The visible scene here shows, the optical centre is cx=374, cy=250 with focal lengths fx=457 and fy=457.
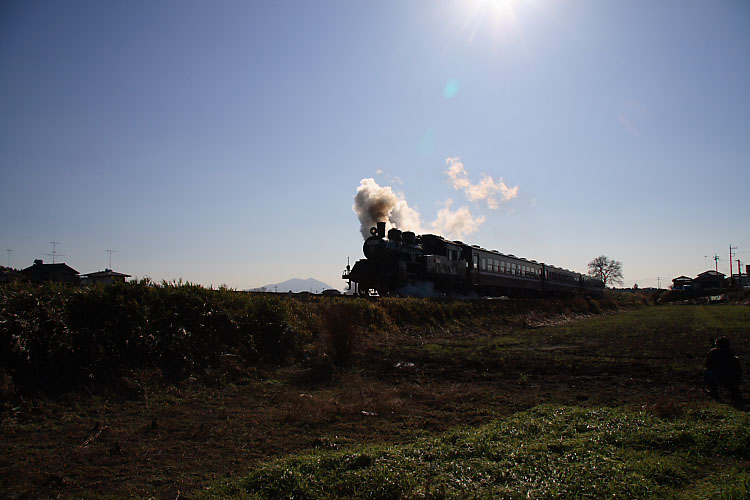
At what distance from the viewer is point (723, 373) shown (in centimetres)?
739

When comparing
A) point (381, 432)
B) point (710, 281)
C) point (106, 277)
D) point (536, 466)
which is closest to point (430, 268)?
point (106, 277)

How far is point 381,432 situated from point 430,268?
2044 cm

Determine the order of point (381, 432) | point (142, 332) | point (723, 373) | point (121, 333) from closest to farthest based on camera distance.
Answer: point (381, 432) → point (723, 373) → point (121, 333) → point (142, 332)

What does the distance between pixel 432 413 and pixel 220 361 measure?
5048mm

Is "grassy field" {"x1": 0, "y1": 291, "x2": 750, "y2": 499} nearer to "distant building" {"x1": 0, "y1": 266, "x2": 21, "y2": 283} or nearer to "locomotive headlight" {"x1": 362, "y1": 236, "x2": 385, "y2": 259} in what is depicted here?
"distant building" {"x1": 0, "y1": 266, "x2": 21, "y2": 283}

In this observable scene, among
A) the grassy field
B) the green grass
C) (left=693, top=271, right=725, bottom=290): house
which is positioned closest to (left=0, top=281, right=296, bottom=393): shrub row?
the grassy field

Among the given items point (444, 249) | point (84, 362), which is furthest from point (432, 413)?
point (444, 249)

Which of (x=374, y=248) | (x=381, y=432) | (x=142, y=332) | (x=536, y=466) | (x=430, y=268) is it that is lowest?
(x=381, y=432)

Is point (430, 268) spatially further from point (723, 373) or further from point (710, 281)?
point (710, 281)

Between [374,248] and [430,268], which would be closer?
[374,248]

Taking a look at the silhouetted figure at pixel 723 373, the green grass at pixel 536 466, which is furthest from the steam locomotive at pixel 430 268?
the green grass at pixel 536 466

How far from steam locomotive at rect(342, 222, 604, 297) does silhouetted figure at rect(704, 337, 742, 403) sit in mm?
16565

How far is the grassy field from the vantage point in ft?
13.8

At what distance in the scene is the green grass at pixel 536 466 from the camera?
12.9ft
